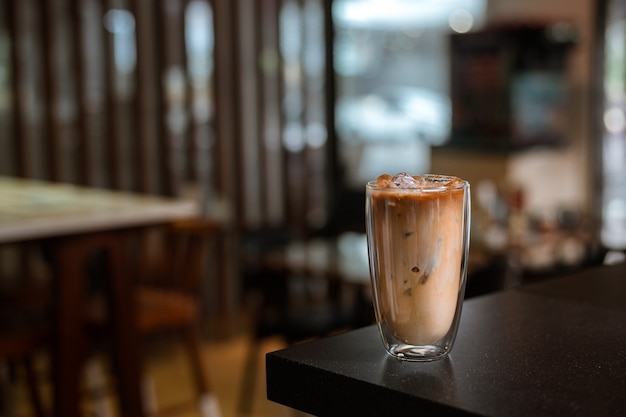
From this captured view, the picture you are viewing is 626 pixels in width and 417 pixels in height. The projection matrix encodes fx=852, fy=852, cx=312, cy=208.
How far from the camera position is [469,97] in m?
5.15

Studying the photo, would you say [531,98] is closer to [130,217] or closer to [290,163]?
[290,163]

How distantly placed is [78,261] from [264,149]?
2729 millimetres

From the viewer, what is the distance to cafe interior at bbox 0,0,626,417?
355 cm

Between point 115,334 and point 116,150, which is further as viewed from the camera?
point 116,150

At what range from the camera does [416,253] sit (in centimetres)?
92

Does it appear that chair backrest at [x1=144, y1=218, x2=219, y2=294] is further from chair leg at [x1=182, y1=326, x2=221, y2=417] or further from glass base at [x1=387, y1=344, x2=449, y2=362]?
glass base at [x1=387, y1=344, x2=449, y2=362]

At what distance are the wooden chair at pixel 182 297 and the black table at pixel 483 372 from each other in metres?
2.13

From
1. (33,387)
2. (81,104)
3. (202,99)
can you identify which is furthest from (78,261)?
(202,99)

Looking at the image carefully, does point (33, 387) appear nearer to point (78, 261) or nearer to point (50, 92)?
point (78, 261)

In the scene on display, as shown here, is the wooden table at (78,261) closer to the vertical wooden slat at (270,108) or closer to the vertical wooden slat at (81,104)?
the vertical wooden slat at (81,104)

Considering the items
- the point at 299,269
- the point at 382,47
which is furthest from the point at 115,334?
the point at 382,47

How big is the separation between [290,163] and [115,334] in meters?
2.78

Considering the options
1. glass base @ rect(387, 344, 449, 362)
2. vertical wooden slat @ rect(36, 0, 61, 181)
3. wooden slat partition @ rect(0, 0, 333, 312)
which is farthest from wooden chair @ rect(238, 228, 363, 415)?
glass base @ rect(387, 344, 449, 362)

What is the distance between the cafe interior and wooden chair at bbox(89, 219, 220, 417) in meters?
0.01
